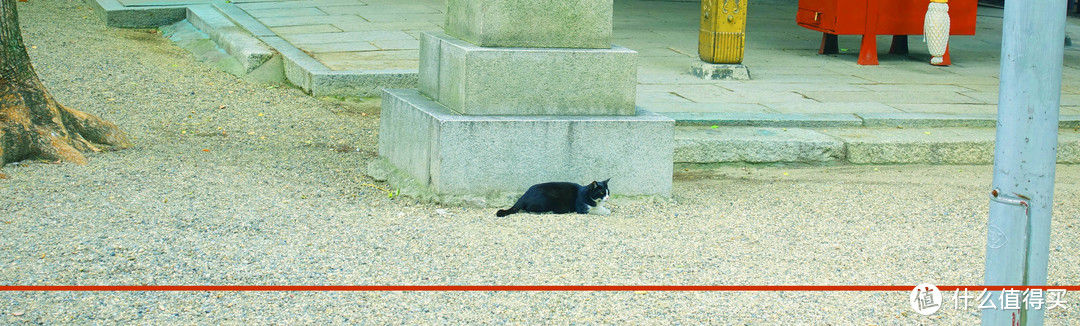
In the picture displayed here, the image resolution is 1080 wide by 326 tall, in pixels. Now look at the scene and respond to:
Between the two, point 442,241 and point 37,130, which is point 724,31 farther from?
point 37,130

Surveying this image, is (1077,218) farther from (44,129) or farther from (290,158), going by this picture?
(44,129)

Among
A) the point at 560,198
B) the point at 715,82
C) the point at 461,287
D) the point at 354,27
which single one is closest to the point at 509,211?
the point at 560,198

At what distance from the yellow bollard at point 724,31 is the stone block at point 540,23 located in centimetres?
332

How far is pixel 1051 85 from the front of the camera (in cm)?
212

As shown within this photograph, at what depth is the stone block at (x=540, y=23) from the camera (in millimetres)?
4551

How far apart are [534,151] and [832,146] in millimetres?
2033

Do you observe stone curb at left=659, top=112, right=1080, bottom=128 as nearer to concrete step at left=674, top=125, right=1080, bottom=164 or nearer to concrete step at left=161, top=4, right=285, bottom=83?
concrete step at left=674, top=125, right=1080, bottom=164

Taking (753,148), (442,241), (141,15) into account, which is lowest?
(442,241)

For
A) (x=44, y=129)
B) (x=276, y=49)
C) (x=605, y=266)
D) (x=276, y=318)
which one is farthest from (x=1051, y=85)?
(x=276, y=49)

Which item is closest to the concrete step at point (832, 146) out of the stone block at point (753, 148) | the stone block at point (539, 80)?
the stone block at point (753, 148)

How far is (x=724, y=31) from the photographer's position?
786cm

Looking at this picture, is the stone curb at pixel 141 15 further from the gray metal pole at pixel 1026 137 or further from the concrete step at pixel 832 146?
the gray metal pole at pixel 1026 137

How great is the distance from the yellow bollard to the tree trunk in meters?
4.54

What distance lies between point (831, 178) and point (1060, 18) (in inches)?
136
